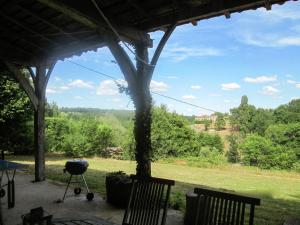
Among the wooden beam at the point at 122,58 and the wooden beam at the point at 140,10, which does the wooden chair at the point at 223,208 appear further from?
the wooden beam at the point at 140,10

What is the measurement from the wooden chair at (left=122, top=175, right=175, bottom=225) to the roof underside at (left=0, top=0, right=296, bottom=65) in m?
2.31

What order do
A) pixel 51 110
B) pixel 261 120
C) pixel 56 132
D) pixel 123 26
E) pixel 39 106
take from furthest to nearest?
pixel 261 120 < pixel 51 110 < pixel 56 132 < pixel 39 106 < pixel 123 26

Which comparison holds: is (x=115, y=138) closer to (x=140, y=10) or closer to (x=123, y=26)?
(x=123, y=26)

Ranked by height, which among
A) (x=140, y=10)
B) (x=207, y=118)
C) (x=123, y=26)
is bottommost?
(x=123, y=26)

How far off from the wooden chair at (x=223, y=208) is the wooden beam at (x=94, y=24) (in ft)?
9.75

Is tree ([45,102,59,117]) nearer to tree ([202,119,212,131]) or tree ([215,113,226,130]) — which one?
tree ([202,119,212,131])

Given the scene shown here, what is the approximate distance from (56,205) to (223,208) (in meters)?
3.84

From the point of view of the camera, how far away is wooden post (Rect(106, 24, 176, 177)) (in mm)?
4910

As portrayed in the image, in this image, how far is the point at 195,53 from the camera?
141 feet

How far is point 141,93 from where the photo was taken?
5047 mm

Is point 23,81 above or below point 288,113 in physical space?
below

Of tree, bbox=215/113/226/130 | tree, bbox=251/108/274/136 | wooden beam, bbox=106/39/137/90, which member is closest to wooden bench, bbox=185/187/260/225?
wooden beam, bbox=106/39/137/90

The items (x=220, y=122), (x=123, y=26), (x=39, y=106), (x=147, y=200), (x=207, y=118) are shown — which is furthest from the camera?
(x=207, y=118)

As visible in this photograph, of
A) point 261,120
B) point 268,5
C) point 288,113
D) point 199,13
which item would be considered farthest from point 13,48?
point 261,120
